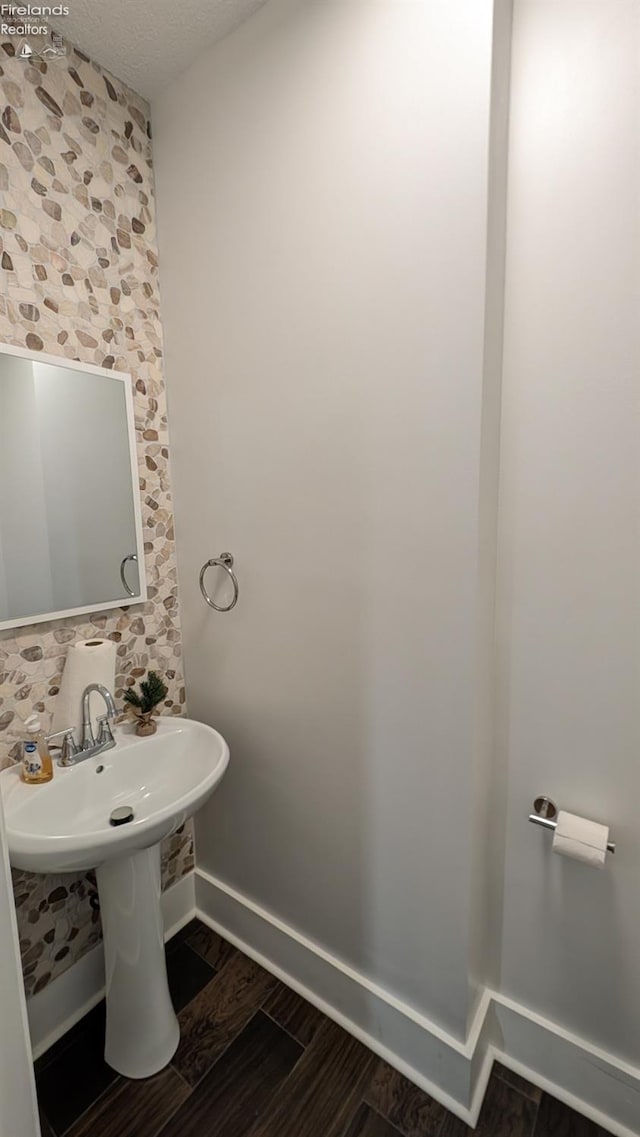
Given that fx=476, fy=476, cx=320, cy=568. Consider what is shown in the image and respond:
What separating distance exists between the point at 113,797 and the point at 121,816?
4.6 inches

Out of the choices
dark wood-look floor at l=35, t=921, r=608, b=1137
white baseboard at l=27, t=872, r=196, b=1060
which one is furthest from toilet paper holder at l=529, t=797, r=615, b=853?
white baseboard at l=27, t=872, r=196, b=1060

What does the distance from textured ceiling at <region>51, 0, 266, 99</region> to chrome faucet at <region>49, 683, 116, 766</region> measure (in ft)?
5.41

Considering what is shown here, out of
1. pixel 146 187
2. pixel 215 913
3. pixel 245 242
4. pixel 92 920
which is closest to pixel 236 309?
pixel 245 242

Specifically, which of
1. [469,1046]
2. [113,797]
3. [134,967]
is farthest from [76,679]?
[469,1046]

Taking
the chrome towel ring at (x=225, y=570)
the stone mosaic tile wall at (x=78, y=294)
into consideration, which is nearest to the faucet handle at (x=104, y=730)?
the stone mosaic tile wall at (x=78, y=294)

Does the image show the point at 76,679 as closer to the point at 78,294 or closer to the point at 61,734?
the point at 61,734

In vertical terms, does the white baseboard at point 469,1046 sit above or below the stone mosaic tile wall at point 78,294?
below

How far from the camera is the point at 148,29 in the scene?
3.91 feet

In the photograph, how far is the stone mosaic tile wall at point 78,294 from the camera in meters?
1.16

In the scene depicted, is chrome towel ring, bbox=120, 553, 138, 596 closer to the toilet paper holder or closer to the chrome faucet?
the chrome faucet

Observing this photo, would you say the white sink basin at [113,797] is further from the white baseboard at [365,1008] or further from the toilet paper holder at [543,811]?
the toilet paper holder at [543,811]

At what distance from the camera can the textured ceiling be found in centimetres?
114

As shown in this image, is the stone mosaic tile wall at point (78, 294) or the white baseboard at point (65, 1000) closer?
the stone mosaic tile wall at point (78, 294)

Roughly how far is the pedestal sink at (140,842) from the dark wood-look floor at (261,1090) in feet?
0.23
